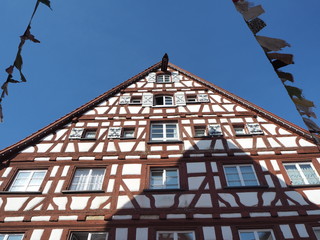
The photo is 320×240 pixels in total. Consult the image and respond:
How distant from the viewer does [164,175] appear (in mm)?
10633

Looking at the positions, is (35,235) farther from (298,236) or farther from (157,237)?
(298,236)

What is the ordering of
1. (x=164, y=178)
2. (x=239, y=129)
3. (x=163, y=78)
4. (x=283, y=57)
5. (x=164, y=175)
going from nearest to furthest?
(x=283, y=57), (x=164, y=178), (x=164, y=175), (x=239, y=129), (x=163, y=78)

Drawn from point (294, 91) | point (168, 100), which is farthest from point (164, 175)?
point (294, 91)

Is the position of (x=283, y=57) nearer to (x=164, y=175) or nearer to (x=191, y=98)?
(x=164, y=175)

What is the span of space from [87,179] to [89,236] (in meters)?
2.49

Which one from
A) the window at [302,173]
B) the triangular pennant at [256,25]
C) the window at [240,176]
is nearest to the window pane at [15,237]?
the window at [240,176]

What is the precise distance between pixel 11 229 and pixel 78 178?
110 inches

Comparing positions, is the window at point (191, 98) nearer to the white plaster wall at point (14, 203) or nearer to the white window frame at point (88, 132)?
the white window frame at point (88, 132)

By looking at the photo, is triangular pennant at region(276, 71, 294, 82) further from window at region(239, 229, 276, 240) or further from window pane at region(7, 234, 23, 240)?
window pane at region(7, 234, 23, 240)

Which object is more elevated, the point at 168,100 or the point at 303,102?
the point at 168,100

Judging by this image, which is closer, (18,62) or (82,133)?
(18,62)

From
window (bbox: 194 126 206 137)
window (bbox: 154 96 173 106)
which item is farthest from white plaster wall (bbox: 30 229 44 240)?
window (bbox: 154 96 173 106)

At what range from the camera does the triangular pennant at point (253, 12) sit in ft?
15.0

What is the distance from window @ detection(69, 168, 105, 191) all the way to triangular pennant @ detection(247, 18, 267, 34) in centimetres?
780
